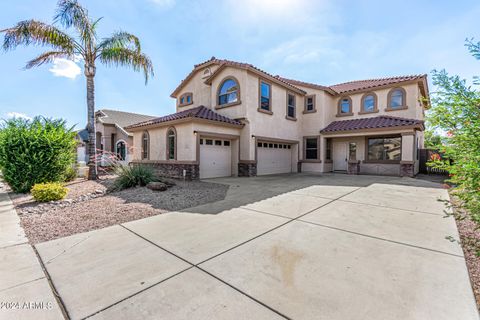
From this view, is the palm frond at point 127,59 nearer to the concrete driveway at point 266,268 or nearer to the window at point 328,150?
the concrete driveway at point 266,268

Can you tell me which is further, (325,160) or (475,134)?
(325,160)

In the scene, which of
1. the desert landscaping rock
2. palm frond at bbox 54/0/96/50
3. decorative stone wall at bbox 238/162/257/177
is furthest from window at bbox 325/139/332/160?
palm frond at bbox 54/0/96/50

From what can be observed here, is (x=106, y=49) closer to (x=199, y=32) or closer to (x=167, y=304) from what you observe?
(x=199, y=32)

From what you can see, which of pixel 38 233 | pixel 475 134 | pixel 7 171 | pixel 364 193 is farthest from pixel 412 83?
pixel 7 171

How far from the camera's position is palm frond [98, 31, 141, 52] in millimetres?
11633

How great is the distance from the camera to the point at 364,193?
8281 mm

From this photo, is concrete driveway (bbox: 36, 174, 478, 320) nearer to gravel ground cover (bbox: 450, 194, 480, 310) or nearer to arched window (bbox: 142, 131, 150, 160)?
gravel ground cover (bbox: 450, 194, 480, 310)

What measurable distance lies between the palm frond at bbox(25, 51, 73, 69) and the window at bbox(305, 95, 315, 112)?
50.3 ft

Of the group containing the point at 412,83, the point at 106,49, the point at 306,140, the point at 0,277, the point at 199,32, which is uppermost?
the point at 199,32

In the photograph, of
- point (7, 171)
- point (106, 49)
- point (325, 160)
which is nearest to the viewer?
point (7, 171)

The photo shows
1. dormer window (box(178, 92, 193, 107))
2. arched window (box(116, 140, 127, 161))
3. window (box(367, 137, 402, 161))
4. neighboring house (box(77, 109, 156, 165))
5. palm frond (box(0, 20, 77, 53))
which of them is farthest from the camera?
arched window (box(116, 140, 127, 161))

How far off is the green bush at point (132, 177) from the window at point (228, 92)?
6967 mm

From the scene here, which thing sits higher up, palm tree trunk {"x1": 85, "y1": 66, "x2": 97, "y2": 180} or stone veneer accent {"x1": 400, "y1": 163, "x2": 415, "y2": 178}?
palm tree trunk {"x1": 85, "y1": 66, "x2": 97, "y2": 180}

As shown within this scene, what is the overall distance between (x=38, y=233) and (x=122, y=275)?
3.03 metres
